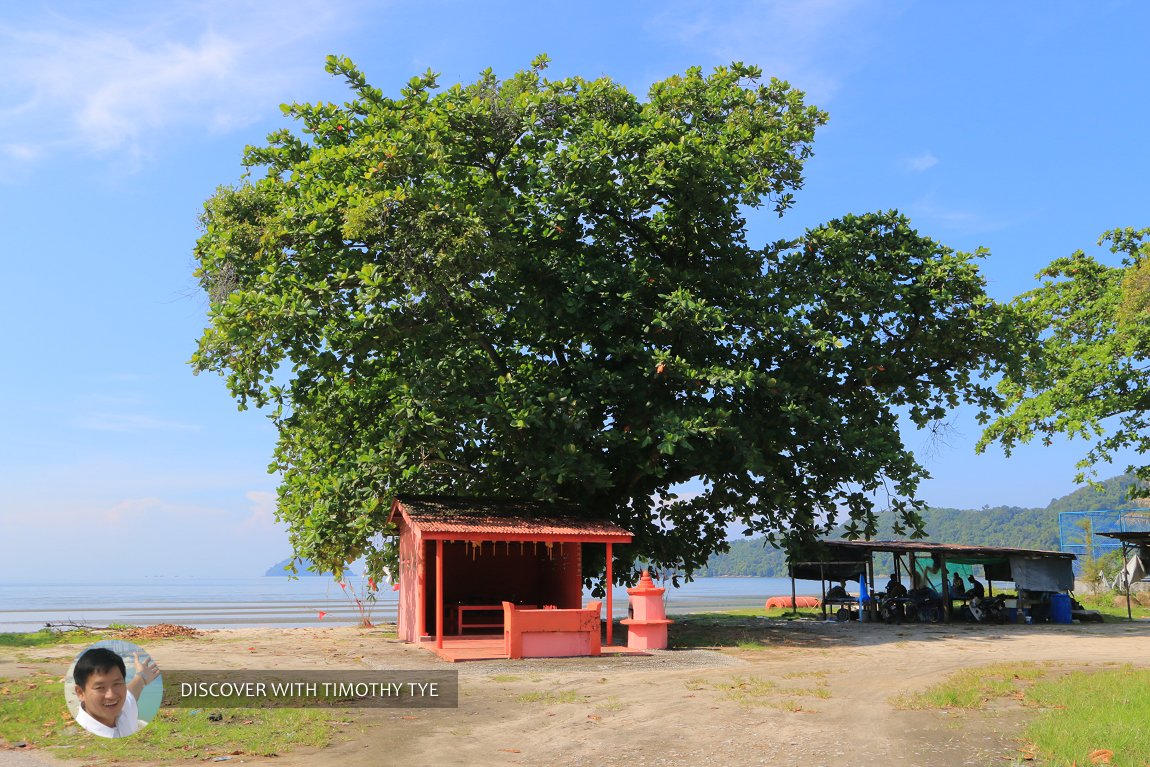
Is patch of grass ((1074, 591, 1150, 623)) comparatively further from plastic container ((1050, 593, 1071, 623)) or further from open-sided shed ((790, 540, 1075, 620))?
open-sided shed ((790, 540, 1075, 620))

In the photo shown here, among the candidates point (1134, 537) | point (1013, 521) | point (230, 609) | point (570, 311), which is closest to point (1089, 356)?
point (1134, 537)

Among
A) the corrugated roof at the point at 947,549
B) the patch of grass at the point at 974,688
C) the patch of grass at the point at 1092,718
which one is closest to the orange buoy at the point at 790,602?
the corrugated roof at the point at 947,549

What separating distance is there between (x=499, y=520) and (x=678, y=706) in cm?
906

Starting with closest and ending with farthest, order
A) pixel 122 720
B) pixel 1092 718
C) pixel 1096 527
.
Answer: pixel 122 720
pixel 1092 718
pixel 1096 527

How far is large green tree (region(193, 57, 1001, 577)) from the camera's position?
73.3 ft

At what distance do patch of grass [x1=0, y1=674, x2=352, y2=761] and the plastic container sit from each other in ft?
86.5

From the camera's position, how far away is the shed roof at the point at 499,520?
67.2 feet

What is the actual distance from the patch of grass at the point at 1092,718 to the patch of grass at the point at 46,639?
19091mm

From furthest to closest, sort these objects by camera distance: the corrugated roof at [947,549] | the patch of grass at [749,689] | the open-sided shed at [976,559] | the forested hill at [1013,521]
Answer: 1. the forested hill at [1013,521]
2. the open-sided shed at [976,559]
3. the corrugated roof at [947,549]
4. the patch of grass at [749,689]

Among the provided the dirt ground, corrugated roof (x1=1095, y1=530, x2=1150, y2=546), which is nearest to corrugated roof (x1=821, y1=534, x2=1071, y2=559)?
corrugated roof (x1=1095, y1=530, x2=1150, y2=546)

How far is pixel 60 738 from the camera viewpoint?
10773 millimetres

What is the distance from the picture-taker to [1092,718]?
1169 centimetres

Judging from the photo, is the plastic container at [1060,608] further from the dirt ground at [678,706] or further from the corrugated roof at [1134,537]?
the dirt ground at [678,706]

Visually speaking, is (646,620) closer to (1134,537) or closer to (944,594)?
(944,594)
